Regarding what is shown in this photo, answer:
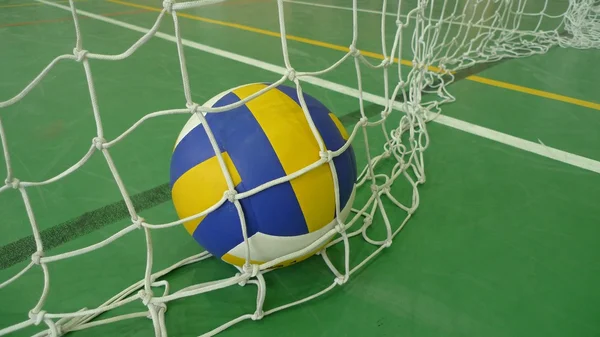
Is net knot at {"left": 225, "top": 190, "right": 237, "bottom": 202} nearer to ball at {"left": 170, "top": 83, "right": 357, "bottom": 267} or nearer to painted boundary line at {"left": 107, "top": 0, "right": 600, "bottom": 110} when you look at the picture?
ball at {"left": 170, "top": 83, "right": 357, "bottom": 267}

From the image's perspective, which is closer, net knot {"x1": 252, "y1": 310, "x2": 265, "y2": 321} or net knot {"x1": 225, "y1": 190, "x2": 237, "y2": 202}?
net knot {"x1": 225, "y1": 190, "x2": 237, "y2": 202}

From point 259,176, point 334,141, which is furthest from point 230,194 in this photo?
point 334,141

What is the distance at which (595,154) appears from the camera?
2.04 m

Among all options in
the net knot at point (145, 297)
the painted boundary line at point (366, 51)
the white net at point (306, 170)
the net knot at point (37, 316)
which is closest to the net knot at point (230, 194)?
the white net at point (306, 170)

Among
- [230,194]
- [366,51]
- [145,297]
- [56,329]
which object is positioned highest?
[230,194]

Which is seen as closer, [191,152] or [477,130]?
[191,152]

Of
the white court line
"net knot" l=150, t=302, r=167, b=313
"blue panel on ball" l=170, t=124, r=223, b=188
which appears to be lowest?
"net knot" l=150, t=302, r=167, b=313

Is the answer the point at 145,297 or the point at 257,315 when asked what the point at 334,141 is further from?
the point at 145,297

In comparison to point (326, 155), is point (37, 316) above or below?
below

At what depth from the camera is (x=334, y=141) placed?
1242mm

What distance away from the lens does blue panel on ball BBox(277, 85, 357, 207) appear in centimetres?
123

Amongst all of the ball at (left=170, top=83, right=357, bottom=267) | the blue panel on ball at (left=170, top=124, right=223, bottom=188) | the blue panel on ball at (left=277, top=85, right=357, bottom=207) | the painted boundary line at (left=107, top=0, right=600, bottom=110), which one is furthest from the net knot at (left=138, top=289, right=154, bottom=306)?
the painted boundary line at (left=107, top=0, right=600, bottom=110)

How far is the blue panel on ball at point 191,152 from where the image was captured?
46.1 inches

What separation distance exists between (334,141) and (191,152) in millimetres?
396
